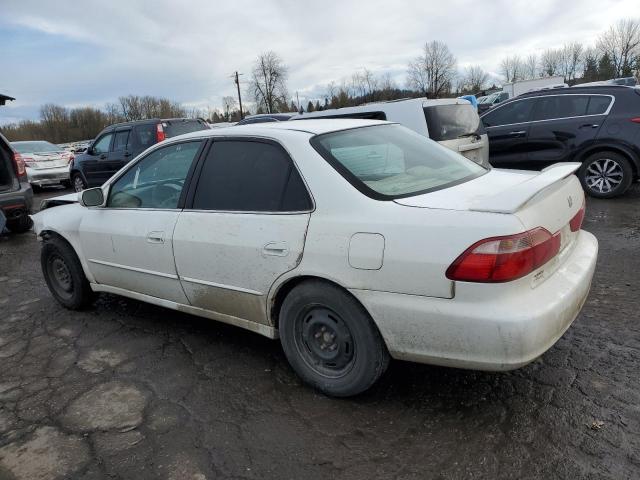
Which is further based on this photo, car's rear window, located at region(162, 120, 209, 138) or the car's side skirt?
car's rear window, located at region(162, 120, 209, 138)

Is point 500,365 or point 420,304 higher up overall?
point 420,304

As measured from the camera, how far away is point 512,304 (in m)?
2.24

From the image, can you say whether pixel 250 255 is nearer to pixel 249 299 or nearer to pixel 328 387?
pixel 249 299

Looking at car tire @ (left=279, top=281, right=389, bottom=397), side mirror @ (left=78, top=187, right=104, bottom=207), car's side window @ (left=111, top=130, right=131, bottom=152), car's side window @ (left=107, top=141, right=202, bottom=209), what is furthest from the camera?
car's side window @ (left=111, top=130, right=131, bottom=152)

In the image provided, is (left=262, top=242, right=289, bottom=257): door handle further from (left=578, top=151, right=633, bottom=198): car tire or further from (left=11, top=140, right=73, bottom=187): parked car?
(left=11, top=140, right=73, bottom=187): parked car

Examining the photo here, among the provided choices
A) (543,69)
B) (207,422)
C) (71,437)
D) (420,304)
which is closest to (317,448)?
(207,422)

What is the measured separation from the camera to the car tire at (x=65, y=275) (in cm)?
432

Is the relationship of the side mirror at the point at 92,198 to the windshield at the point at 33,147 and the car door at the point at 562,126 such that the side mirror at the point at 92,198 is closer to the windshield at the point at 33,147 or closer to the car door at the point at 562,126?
the car door at the point at 562,126

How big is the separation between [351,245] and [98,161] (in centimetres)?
1027

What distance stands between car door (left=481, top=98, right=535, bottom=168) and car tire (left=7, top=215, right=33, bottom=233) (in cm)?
783

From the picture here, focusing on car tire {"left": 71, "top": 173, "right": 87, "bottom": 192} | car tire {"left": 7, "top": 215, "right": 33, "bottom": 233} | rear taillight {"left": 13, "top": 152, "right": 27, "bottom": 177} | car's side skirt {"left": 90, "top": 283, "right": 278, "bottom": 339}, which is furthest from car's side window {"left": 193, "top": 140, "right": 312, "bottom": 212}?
car tire {"left": 71, "top": 173, "right": 87, "bottom": 192}

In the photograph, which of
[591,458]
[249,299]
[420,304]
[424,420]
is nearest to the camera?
[591,458]

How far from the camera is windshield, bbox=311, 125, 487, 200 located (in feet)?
9.11

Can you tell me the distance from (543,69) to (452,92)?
24.1 m
